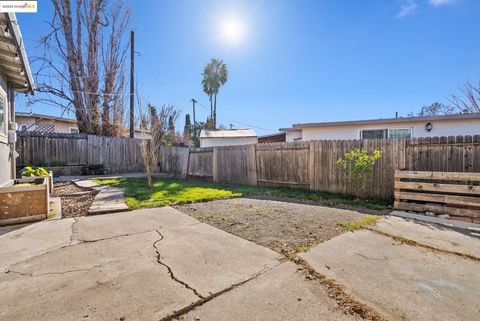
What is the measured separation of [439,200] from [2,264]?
6.62m

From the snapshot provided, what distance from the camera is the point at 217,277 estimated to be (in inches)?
79.6

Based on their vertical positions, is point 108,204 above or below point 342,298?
above

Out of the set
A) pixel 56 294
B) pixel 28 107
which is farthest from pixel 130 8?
pixel 56 294

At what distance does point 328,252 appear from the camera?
2.57m

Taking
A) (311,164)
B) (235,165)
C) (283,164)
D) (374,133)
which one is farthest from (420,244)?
(374,133)

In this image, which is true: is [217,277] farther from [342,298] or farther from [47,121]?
[47,121]

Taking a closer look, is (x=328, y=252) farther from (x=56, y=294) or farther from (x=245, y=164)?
(x=245, y=164)

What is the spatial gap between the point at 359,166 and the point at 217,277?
15.3ft

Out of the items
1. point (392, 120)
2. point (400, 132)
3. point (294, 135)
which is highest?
point (392, 120)

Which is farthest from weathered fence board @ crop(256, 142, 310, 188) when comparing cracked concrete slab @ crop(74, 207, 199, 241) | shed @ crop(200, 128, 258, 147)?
shed @ crop(200, 128, 258, 147)

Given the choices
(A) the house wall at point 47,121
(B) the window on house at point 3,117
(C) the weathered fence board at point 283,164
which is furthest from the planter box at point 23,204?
(A) the house wall at point 47,121

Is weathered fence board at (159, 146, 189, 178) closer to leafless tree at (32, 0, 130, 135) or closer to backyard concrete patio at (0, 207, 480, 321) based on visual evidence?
leafless tree at (32, 0, 130, 135)

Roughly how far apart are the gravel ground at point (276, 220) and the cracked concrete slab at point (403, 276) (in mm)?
325

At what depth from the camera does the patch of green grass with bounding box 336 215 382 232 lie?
3480 millimetres
